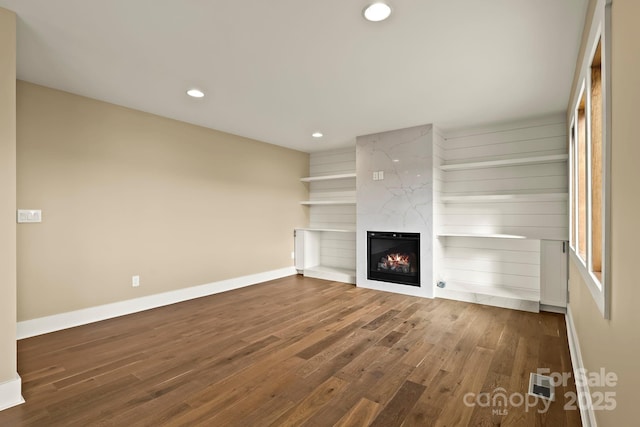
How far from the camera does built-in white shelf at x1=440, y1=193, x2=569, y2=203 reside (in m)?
4.02

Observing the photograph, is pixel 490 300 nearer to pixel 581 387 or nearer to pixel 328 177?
pixel 581 387

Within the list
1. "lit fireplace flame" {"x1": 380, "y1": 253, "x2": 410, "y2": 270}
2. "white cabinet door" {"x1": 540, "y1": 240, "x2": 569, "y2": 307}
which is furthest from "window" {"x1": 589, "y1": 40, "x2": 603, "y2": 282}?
"lit fireplace flame" {"x1": 380, "y1": 253, "x2": 410, "y2": 270}

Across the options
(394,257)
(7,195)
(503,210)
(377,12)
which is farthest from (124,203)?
(503,210)

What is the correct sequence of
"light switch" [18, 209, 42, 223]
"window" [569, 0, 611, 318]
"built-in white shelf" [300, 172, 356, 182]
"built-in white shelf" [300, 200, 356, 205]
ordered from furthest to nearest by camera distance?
"built-in white shelf" [300, 200, 356, 205], "built-in white shelf" [300, 172, 356, 182], "light switch" [18, 209, 42, 223], "window" [569, 0, 611, 318]

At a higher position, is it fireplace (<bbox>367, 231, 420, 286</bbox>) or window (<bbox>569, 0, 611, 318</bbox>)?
window (<bbox>569, 0, 611, 318</bbox>)

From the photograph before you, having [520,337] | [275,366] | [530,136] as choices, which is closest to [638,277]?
[275,366]

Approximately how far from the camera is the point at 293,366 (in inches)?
101

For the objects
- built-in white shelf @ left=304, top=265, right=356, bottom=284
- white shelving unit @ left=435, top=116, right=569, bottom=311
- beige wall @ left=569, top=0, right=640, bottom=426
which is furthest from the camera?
built-in white shelf @ left=304, top=265, right=356, bottom=284

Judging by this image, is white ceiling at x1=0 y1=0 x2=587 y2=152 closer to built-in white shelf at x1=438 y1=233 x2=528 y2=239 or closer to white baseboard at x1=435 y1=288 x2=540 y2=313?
built-in white shelf at x1=438 y1=233 x2=528 y2=239

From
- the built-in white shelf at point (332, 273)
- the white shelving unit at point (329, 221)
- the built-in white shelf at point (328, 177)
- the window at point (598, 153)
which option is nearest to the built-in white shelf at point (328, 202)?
the white shelving unit at point (329, 221)

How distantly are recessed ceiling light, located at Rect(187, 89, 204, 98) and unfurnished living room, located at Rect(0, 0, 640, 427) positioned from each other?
0.03 m

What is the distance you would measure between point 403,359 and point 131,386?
82.7 inches

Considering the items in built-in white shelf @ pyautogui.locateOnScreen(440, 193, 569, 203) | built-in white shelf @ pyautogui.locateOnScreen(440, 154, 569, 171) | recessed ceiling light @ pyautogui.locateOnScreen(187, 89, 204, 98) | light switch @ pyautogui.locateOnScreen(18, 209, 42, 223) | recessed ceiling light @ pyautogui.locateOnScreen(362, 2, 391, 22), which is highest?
recessed ceiling light @ pyautogui.locateOnScreen(187, 89, 204, 98)

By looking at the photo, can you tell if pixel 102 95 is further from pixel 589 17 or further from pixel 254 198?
pixel 589 17
